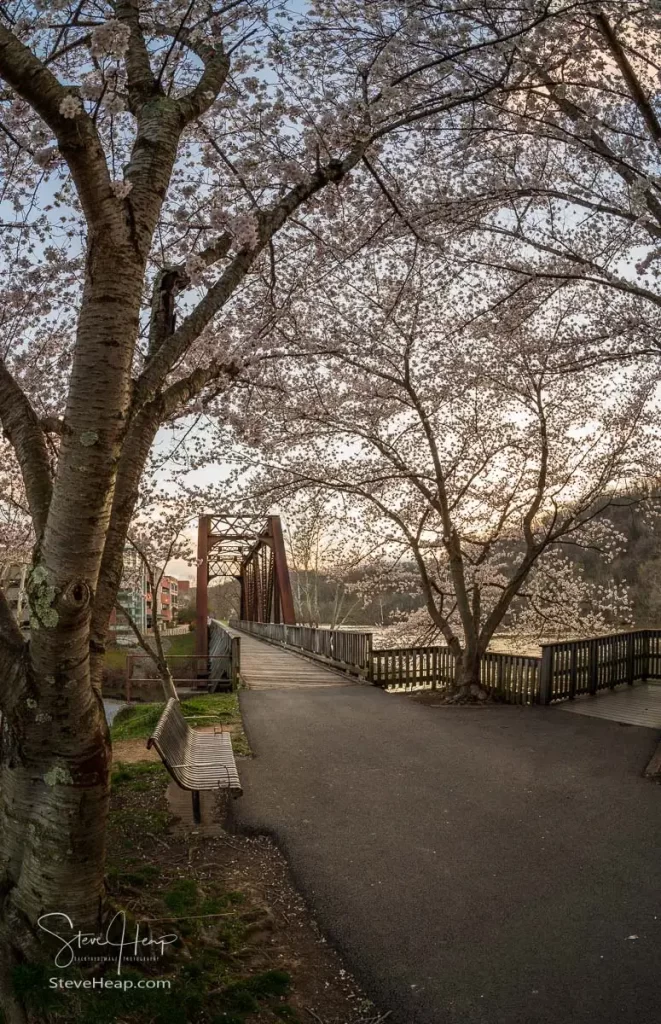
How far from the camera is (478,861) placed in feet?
14.7

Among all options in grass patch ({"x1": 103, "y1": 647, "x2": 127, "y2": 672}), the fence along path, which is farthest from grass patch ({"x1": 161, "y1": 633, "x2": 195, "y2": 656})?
the fence along path

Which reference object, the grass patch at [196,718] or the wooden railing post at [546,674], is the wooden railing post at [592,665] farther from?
A: the grass patch at [196,718]

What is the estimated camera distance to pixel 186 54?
14.9ft

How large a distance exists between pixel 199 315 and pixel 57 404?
5.22m

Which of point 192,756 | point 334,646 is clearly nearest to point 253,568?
point 334,646

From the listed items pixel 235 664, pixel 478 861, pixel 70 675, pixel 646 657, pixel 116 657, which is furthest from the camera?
pixel 116 657

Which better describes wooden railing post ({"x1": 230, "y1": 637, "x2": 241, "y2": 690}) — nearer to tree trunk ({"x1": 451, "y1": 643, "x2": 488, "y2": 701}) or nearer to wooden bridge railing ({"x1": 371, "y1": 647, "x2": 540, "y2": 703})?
wooden bridge railing ({"x1": 371, "y1": 647, "x2": 540, "y2": 703})

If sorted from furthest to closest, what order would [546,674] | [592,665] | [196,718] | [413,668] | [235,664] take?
[413,668] < [235,664] < [592,665] < [546,674] < [196,718]

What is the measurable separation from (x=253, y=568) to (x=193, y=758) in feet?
117

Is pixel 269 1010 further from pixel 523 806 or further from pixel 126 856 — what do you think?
pixel 523 806

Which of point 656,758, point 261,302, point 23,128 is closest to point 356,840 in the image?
point 656,758
